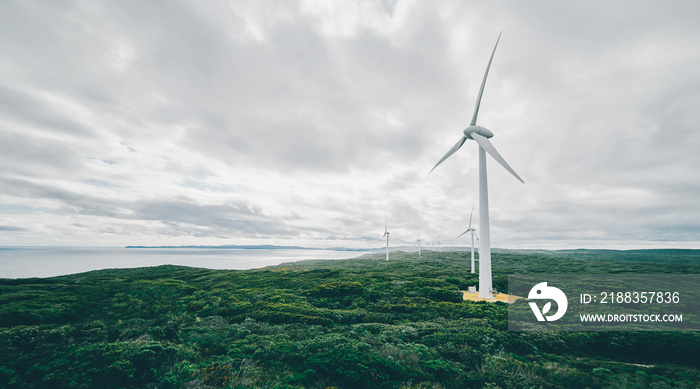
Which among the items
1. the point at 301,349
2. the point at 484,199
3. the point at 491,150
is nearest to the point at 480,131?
the point at 491,150

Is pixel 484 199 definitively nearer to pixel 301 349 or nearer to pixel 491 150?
pixel 491 150

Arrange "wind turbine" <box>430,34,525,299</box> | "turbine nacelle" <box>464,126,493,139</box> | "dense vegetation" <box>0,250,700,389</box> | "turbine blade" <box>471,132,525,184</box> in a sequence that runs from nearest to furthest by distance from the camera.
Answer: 1. "dense vegetation" <box>0,250,700,389</box>
2. "wind turbine" <box>430,34,525,299</box>
3. "turbine blade" <box>471,132,525,184</box>
4. "turbine nacelle" <box>464,126,493,139</box>

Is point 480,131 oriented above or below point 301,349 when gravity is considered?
above

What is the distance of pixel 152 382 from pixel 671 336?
29.9 meters

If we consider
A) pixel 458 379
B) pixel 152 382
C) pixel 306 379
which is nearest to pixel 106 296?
pixel 152 382

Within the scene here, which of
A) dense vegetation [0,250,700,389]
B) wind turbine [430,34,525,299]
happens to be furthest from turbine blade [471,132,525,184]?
dense vegetation [0,250,700,389]

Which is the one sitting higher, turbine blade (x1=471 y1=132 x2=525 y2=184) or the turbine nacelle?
the turbine nacelle

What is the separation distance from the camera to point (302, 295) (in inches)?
1234

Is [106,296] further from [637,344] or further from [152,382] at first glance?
[637,344]

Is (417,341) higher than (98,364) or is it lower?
lower

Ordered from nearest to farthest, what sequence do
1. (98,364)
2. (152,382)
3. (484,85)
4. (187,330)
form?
(152,382)
(98,364)
(187,330)
(484,85)

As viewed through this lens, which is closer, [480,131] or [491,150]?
[491,150]

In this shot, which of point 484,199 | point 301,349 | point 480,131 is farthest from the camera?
point 480,131

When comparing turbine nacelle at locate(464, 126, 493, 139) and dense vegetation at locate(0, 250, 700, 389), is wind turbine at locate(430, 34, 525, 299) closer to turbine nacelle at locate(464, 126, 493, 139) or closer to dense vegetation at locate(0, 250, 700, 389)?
turbine nacelle at locate(464, 126, 493, 139)
